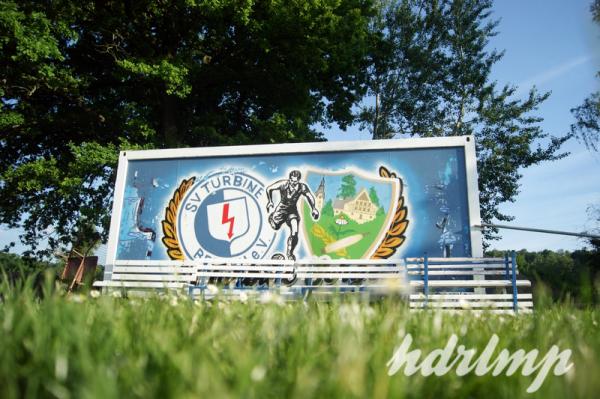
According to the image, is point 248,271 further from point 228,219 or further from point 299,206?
point 299,206

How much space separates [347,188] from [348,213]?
18.0 inches

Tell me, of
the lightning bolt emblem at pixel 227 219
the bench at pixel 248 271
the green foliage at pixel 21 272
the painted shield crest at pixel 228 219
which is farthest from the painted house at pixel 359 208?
the green foliage at pixel 21 272

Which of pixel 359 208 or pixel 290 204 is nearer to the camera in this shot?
pixel 359 208

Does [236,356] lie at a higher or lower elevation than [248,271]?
lower

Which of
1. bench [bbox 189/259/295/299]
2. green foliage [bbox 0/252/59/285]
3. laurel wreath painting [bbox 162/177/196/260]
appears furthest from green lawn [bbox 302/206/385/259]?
green foliage [bbox 0/252/59/285]

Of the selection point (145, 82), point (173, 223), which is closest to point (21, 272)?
point (173, 223)

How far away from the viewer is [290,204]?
816 cm

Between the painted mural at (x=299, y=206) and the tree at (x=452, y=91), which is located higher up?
the tree at (x=452, y=91)

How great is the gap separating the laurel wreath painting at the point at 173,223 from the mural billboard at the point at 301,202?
0.02m

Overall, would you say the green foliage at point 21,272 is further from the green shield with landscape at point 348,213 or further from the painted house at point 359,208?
the painted house at point 359,208

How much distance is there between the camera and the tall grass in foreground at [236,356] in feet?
2.76

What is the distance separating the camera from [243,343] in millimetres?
1264

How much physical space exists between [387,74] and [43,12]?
15.1 m

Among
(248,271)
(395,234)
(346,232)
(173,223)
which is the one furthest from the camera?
(173,223)
